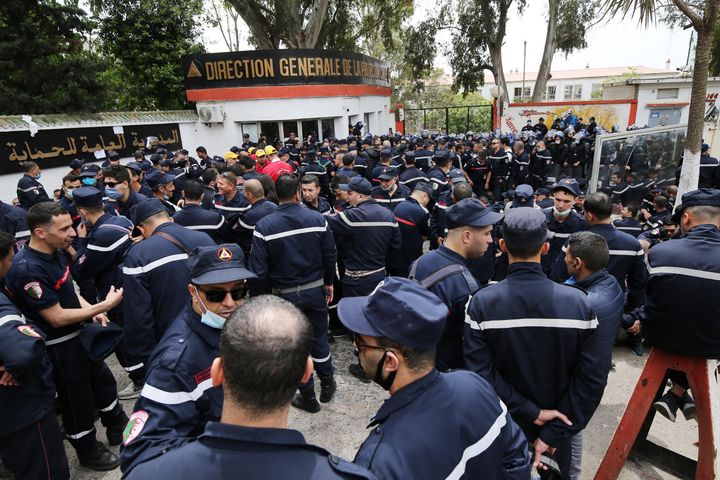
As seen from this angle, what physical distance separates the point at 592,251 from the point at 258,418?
2.29 m

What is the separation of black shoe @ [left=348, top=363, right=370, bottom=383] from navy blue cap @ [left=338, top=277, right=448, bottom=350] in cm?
304

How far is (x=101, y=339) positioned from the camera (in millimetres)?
2979

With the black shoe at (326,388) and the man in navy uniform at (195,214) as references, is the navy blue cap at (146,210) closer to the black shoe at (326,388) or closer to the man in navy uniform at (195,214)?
the man in navy uniform at (195,214)

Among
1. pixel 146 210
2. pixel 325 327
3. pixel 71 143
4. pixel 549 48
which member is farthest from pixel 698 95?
pixel 549 48

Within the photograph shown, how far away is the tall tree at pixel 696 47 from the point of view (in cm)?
580

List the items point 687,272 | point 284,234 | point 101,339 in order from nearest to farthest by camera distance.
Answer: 1. point 687,272
2. point 101,339
3. point 284,234

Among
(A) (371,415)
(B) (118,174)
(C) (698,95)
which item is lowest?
(A) (371,415)

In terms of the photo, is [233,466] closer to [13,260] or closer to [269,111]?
[13,260]

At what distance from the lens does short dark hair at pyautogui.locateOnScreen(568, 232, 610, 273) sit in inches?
103

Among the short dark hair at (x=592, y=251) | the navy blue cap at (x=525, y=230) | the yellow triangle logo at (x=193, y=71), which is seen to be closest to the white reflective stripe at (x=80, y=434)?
the navy blue cap at (x=525, y=230)

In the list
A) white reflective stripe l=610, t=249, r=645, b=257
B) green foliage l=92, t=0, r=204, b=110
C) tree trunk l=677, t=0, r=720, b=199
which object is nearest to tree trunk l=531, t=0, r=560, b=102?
green foliage l=92, t=0, r=204, b=110

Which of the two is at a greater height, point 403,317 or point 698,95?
point 698,95

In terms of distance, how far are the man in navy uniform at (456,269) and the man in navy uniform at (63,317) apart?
7.92ft

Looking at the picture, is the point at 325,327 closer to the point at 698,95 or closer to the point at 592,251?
the point at 592,251
